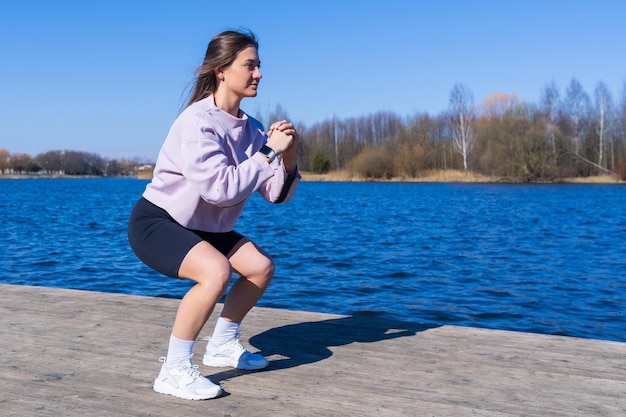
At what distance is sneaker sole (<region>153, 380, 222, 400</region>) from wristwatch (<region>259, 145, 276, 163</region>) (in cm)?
98

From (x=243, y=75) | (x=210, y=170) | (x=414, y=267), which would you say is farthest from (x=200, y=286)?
(x=414, y=267)

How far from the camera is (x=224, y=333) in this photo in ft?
10.3

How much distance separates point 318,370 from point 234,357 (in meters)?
0.41

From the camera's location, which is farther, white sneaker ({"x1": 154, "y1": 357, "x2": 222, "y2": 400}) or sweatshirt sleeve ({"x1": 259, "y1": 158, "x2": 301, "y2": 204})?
sweatshirt sleeve ({"x1": 259, "y1": 158, "x2": 301, "y2": 204})

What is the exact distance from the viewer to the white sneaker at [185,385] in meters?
2.64

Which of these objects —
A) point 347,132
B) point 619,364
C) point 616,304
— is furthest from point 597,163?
point 619,364

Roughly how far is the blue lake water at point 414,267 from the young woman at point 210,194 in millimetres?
4575

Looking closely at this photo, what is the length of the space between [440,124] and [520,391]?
78644mm

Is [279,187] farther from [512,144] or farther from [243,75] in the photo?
[512,144]

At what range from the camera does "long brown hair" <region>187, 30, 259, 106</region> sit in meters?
2.85

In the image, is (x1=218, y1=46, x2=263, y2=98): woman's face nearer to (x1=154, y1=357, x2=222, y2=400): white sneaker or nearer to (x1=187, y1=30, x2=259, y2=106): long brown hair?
(x1=187, y1=30, x2=259, y2=106): long brown hair

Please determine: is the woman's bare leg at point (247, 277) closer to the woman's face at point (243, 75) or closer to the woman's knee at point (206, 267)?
the woman's knee at point (206, 267)

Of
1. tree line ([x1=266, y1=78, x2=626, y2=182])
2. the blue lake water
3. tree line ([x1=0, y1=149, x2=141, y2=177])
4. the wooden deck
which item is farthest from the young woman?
tree line ([x1=0, y1=149, x2=141, y2=177])

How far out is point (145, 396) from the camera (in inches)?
105
